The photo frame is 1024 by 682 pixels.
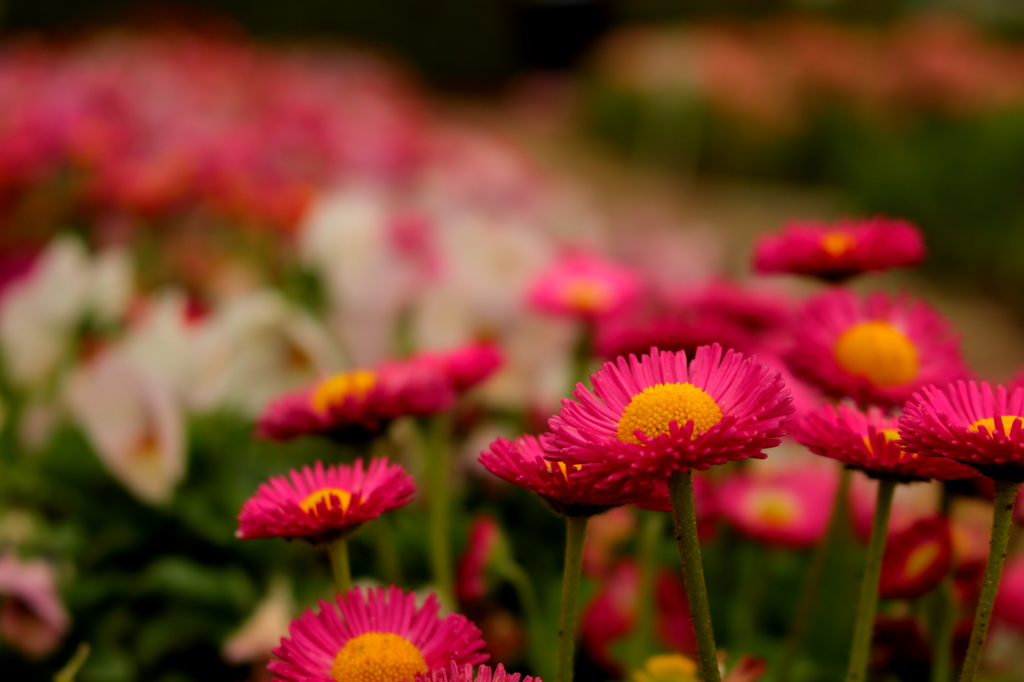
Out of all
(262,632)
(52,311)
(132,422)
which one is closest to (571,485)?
(262,632)

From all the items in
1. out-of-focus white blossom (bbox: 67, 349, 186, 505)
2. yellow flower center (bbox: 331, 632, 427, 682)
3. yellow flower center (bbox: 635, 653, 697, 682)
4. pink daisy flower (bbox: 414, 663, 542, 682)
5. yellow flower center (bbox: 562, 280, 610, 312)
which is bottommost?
pink daisy flower (bbox: 414, 663, 542, 682)

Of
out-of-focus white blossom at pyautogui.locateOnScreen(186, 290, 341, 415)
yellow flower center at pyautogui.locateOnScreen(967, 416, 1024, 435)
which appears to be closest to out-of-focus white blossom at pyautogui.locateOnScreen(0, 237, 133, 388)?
out-of-focus white blossom at pyautogui.locateOnScreen(186, 290, 341, 415)

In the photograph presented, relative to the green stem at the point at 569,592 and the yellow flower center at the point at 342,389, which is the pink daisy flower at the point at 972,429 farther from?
the yellow flower center at the point at 342,389

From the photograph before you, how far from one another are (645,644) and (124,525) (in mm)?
453

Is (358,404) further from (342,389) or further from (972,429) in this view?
(972,429)

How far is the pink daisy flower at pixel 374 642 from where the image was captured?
326 mm

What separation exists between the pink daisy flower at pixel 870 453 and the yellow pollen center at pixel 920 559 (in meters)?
0.11

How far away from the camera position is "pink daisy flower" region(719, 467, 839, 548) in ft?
2.17

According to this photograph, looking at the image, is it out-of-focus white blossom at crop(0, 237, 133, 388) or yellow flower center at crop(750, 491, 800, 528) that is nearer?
yellow flower center at crop(750, 491, 800, 528)

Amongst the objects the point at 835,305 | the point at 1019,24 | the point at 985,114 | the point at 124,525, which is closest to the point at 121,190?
the point at 124,525

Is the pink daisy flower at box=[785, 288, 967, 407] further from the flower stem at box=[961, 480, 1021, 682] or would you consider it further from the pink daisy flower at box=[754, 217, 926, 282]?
the flower stem at box=[961, 480, 1021, 682]

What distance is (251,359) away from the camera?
0.86 meters

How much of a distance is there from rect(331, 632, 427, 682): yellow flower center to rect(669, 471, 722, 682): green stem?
101mm

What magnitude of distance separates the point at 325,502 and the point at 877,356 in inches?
11.6
